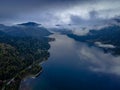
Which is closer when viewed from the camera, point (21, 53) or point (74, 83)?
point (74, 83)

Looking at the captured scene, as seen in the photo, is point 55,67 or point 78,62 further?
point 78,62

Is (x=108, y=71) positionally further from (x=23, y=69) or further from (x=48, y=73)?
(x=23, y=69)

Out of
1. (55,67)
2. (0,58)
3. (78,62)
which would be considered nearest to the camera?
(0,58)

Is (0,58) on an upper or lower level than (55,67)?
upper

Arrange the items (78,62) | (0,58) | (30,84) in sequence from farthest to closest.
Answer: (78,62), (0,58), (30,84)

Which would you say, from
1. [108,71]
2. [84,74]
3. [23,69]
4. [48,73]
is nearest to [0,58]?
[23,69]

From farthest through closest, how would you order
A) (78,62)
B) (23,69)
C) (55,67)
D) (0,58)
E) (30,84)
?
(78,62)
(55,67)
(0,58)
(23,69)
(30,84)

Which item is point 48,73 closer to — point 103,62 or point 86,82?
point 86,82

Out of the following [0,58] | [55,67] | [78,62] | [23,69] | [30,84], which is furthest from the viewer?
[78,62]

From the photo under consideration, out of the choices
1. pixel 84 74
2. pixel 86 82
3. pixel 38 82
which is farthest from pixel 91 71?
pixel 38 82
